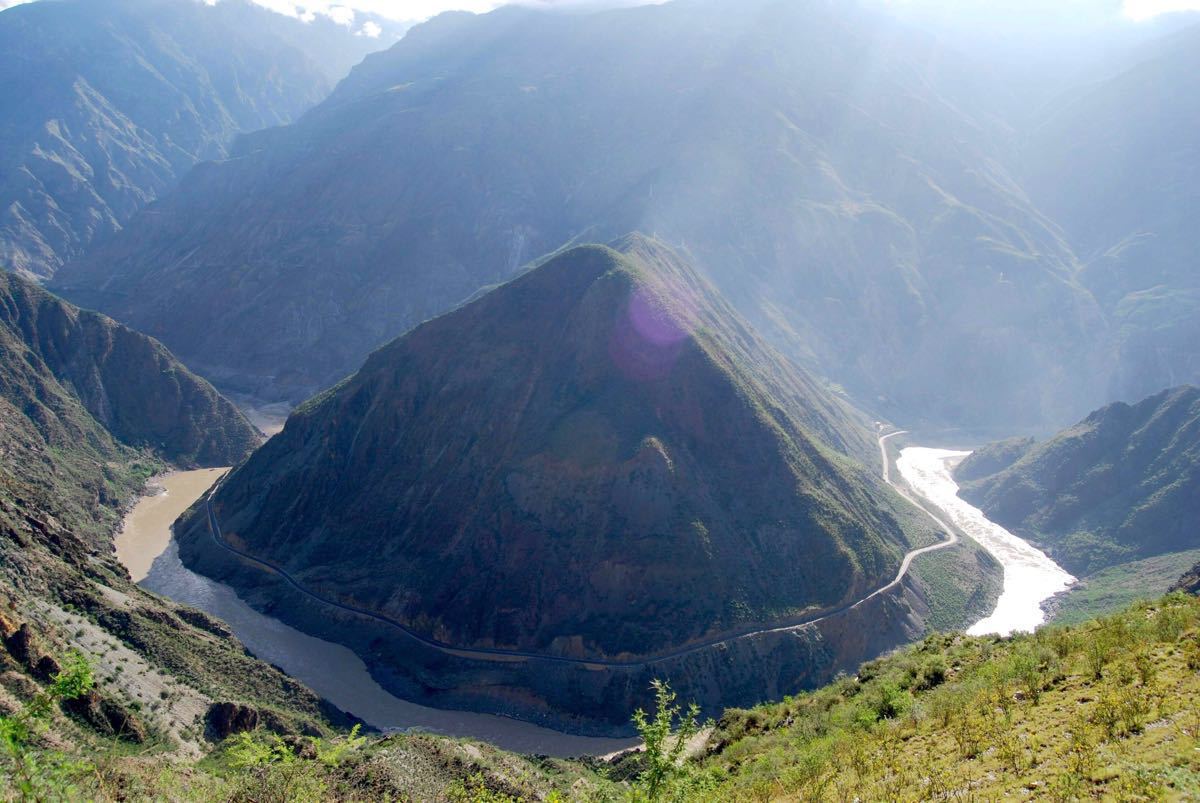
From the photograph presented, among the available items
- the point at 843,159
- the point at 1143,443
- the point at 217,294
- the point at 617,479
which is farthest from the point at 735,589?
the point at 843,159

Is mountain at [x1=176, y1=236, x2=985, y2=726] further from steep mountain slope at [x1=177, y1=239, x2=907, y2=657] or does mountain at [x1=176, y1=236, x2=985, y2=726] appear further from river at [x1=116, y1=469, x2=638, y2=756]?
river at [x1=116, y1=469, x2=638, y2=756]

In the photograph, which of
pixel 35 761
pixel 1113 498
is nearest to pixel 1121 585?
pixel 1113 498

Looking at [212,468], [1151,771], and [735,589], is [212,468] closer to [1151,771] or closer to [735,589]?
[735,589]

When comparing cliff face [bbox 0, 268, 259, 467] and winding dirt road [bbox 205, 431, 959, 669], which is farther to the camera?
cliff face [bbox 0, 268, 259, 467]

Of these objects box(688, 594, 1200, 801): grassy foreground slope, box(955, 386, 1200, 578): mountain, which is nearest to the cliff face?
box(688, 594, 1200, 801): grassy foreground slope

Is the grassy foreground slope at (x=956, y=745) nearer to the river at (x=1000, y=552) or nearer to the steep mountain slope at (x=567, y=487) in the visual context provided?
the steep mountain slope at (x=567, y=487)

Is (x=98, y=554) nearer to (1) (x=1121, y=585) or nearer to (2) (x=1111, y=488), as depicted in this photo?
(1) (x=1121, y=585)
